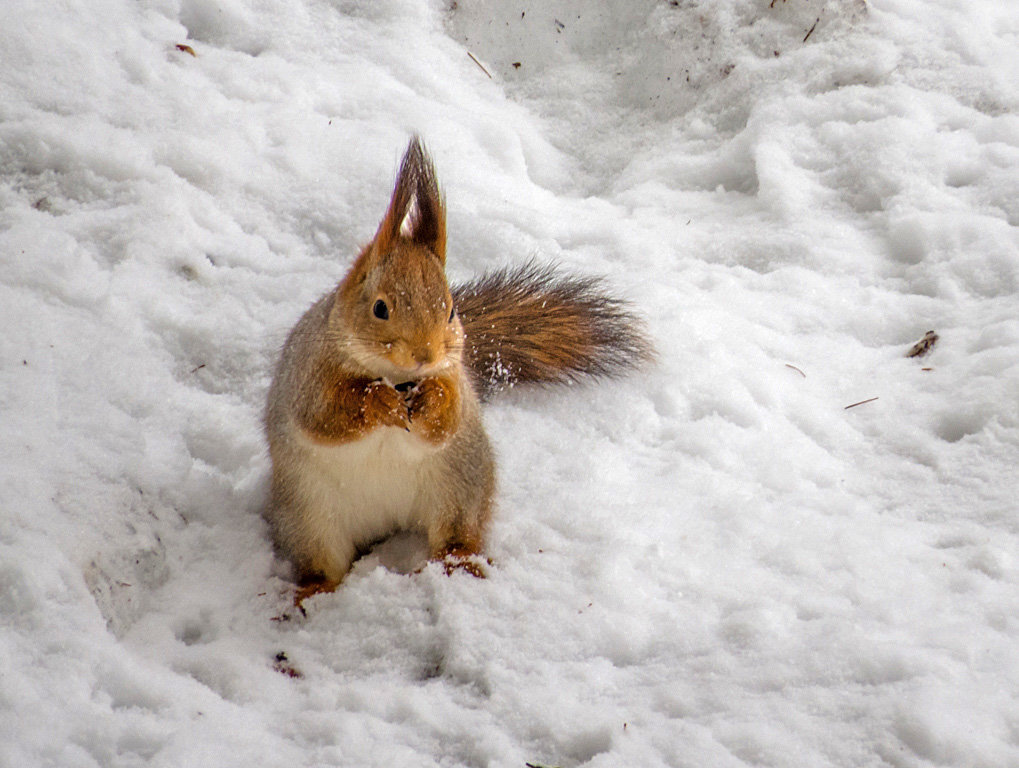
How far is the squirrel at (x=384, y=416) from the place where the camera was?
1671mm

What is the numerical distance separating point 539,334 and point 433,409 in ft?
2.33

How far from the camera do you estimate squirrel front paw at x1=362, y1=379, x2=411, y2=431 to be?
1.69m

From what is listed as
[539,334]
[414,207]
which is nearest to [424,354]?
[414,207]

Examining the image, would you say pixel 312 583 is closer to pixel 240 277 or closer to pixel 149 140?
pixel 240 277

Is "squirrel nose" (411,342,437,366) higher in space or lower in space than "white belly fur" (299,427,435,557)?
higher

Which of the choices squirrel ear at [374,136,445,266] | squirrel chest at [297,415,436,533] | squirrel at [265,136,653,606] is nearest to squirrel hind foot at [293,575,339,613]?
squirrel at [265,136,653,606]

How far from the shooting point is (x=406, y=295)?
5.35 ft

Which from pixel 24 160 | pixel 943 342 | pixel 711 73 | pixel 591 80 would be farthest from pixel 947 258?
pixel 24 160

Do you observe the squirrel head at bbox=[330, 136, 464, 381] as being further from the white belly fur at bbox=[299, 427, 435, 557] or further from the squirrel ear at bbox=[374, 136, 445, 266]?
the white belly fur at bbox=[299, 427, 435, 557]

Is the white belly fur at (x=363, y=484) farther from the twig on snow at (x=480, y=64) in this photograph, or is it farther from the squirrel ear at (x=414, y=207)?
the twig on snow at (x=480, y=64)

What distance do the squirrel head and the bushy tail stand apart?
Answer: 0.54 m

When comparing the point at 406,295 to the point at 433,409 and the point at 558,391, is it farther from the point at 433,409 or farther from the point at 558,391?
the point at 558,391

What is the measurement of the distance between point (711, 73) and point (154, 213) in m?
2.07

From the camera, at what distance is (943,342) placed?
7.86ft
